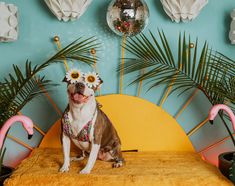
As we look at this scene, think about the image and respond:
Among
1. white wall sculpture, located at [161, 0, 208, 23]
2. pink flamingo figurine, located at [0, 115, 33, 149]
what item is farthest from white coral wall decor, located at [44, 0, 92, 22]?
pink flamingo figurine, located at [0, 115, 33, 149]

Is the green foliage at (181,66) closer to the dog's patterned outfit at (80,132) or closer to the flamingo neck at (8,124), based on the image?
the dog's patterned outfit at (80,132)

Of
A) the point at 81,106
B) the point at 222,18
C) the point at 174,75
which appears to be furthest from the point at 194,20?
the point at 81,106

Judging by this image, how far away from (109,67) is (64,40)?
0.29 m

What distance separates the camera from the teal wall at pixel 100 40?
2.17 m

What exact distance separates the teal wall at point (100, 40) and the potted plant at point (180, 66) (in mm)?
60

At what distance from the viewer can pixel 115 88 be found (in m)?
2.20

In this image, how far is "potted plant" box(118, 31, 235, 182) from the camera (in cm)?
196

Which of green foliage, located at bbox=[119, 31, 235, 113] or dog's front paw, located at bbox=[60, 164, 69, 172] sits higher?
green foliage, located at bbox=[119, 31, 235, 113]

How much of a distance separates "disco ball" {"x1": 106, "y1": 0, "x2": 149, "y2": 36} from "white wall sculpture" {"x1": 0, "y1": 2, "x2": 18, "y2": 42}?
0.49m

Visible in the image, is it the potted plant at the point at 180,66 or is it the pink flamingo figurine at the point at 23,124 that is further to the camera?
the potted plant at the point at 180,66

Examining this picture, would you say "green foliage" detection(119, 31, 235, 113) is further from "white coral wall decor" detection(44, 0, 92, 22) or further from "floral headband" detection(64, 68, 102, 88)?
"floral headband" detection(64, 68, 102, 88)

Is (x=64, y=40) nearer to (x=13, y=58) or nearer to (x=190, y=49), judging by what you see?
(x=13, y=58)

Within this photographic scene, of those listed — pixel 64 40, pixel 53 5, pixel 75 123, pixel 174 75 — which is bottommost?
pixel 75 123

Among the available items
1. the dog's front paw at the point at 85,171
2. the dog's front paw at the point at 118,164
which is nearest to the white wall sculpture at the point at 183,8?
the dog's front paw at the point at 118,164
